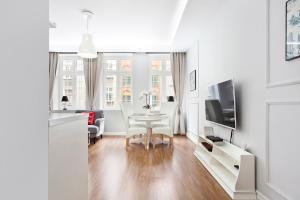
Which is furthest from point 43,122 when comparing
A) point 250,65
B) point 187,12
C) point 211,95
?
point 187,12

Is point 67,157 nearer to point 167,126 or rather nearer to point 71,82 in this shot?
point 167,126

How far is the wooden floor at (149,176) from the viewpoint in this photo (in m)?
2.36

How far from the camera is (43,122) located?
0.77 metres

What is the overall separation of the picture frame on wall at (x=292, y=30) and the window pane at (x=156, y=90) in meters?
5.28

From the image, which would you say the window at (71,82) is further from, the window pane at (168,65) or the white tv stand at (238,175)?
the white tv stand at (238,175)

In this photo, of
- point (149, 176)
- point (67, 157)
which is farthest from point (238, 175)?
point (67, 157)

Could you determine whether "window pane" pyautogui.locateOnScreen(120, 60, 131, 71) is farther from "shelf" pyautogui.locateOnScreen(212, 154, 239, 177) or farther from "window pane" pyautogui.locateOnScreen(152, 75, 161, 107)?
"shelf" pyautogui.locateOnScreen(212, 154, 239, 177)

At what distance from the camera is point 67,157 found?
4.43ft

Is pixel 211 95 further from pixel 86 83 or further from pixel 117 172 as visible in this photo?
pixel 86 83

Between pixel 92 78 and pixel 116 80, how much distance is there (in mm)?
806

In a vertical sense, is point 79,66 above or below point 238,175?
above

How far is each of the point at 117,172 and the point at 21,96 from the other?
280 centimetres

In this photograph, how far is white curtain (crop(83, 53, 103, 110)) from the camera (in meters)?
6.61

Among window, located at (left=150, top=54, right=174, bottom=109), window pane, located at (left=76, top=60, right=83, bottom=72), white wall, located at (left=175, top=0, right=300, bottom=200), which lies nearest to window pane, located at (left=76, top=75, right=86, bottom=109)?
window pane, located at (left=76, top=60, right=83, bottom=72)
